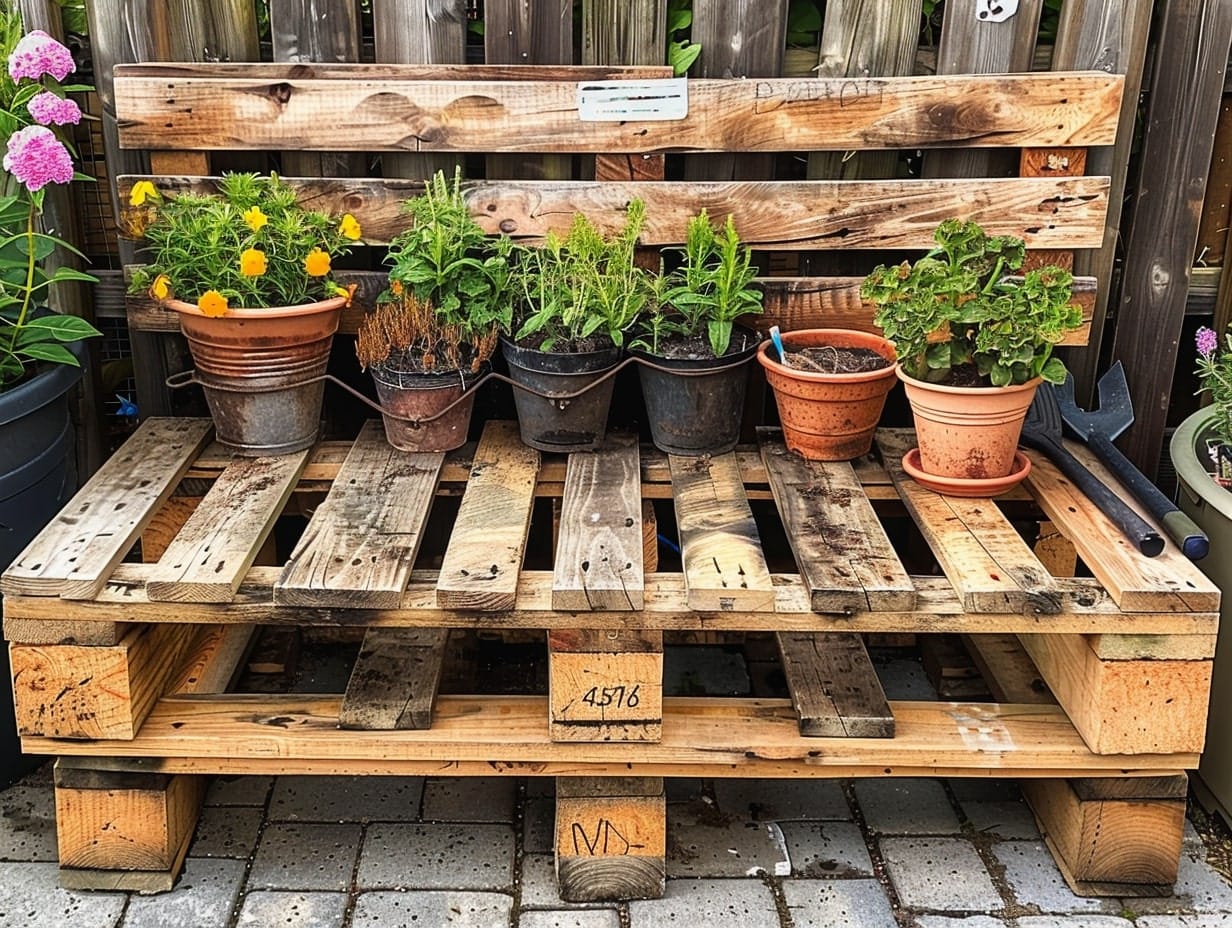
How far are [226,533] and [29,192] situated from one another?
0.95 metres

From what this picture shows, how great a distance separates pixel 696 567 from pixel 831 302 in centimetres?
100

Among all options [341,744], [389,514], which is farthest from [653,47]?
[341,744]

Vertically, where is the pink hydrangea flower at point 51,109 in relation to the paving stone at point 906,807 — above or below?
above

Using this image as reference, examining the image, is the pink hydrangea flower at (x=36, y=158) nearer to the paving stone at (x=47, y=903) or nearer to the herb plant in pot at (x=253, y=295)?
the herb plant in pot at (x=253, y=295)

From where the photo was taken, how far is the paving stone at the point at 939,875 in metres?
2.50

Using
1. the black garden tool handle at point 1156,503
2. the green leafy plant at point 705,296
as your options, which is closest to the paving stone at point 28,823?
the green leafy plant at point 705,296

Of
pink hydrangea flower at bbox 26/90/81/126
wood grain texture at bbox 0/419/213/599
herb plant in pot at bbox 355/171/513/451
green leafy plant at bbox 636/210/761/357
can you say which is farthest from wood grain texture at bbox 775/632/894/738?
pink hydrangea flower at bbox 26/90/81/126

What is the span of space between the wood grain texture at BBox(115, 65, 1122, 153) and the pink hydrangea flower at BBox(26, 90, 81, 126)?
314 millimetres

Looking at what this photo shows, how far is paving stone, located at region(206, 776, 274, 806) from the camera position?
279 cm

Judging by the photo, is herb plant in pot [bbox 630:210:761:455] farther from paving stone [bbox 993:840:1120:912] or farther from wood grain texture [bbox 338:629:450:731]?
paving stone [bbox 993:840:1120:912]

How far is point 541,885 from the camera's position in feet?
8.30

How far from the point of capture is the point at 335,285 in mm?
2906

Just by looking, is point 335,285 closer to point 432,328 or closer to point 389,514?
point 432,328

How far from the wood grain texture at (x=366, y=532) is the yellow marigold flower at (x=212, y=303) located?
44 cm
